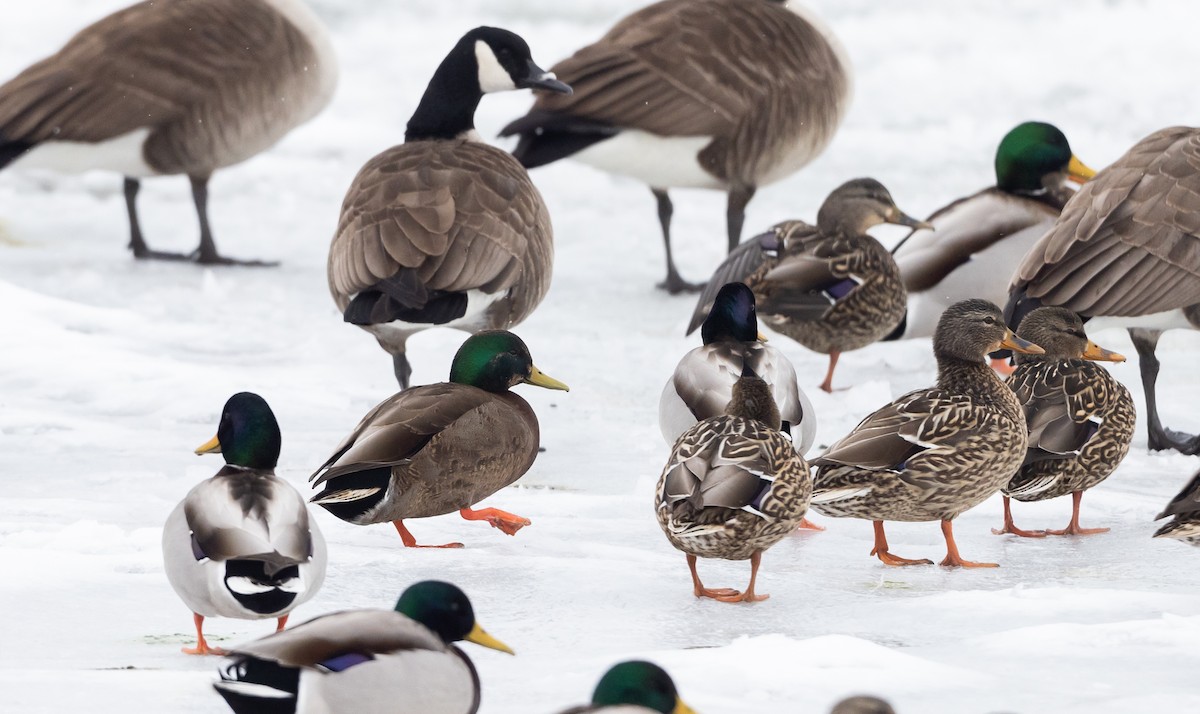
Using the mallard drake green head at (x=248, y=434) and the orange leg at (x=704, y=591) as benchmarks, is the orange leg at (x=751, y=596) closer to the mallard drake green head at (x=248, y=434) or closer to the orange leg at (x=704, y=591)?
the orange leg at (x=704, y=591)

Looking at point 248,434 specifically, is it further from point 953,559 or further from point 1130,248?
point 1130,248

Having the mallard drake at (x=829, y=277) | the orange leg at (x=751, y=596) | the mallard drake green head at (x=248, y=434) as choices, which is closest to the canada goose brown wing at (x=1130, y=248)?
the mallard drake at (x=829, y=277)

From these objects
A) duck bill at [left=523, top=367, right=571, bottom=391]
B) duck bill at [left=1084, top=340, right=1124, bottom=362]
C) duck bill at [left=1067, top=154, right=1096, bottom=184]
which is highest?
duck bill at [left=1067, top=154, right=1096, bottom=184]

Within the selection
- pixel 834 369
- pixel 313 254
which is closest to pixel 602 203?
pixel 313 254

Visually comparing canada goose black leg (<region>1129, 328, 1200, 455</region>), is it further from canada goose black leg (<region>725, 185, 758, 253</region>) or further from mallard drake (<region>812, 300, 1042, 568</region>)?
canada goose black leg (<region>725, 185, 758, 253</region>)

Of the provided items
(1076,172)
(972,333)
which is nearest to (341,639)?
(972,333)

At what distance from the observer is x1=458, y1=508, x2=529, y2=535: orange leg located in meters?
5.75

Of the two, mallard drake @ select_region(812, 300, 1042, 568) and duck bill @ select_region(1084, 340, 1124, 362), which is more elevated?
duck bill @ select_region(1084, 340, 1124, 362)

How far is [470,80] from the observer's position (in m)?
8.58

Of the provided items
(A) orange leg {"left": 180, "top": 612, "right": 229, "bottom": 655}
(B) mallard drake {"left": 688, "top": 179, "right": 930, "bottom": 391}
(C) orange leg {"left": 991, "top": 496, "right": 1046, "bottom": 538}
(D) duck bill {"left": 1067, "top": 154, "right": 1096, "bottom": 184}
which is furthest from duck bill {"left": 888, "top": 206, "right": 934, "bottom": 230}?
(A) orange leg {"left": 180, "top": 612, "right": 229, "bottom": 655}

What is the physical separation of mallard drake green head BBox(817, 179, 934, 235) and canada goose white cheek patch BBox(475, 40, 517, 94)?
189 cm

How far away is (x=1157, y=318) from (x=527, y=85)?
3531 mm

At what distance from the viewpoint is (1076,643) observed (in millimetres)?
4352

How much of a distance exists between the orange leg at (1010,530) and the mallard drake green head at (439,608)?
2.62 m
